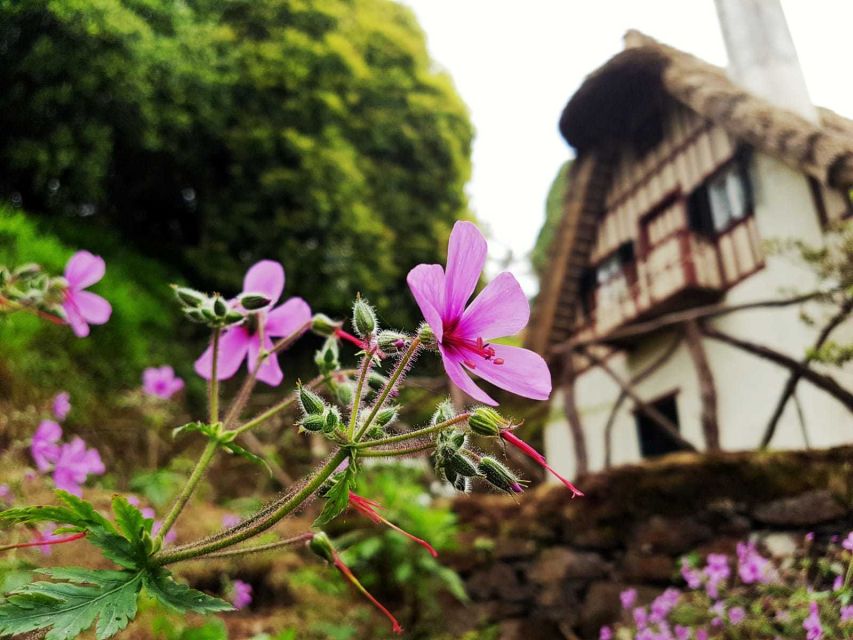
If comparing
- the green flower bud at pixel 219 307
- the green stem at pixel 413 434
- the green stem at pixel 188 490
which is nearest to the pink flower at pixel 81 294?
the green flower bud at pixel 219 307

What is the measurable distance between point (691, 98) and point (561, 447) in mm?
2900

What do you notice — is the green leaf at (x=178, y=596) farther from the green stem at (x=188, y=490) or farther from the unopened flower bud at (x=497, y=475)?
the unopened flower bud at (x=497, y=475)

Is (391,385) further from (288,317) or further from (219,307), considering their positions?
A: (288,317)

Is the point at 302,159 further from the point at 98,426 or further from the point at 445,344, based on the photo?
the point at 445,344

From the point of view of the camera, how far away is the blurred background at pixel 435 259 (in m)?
2.75

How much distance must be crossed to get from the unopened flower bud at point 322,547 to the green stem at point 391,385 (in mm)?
104

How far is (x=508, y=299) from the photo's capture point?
28.6 inches

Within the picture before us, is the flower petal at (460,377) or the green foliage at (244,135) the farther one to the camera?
the green foliage at (244,135)

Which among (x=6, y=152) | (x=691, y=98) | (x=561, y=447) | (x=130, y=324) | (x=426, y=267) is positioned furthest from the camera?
(x=561, y=447)

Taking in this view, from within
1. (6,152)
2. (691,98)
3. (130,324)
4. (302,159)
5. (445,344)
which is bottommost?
(445,344)

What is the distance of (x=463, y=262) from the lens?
0.69 metres

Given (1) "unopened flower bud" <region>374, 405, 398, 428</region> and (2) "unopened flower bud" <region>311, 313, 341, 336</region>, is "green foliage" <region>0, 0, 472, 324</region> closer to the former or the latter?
(2) "unopened flower bud" <region>311, 313, 341, 336</region>

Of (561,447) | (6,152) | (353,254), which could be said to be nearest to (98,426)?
(6,152)

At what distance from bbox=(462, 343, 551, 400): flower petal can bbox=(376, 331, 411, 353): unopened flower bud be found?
8 centimetres
